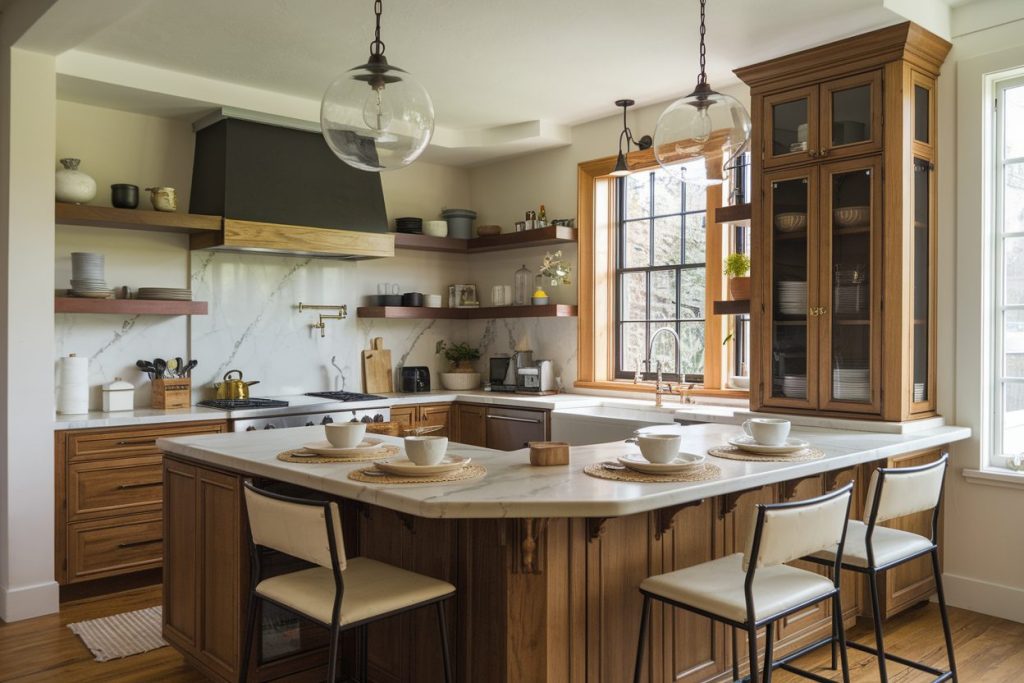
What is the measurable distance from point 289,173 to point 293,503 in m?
3.44

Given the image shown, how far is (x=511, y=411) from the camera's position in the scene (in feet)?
17.9

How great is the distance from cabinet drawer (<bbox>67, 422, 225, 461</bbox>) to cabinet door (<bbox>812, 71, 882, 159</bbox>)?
3.56 m

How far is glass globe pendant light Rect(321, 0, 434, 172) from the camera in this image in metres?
2.25

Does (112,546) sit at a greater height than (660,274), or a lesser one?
lesser

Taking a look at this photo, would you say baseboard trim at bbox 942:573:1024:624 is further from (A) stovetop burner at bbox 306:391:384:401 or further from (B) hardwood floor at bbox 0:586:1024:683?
(A) stovetop burner at bbox 306:391:384:401

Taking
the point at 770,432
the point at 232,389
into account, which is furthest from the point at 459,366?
the point at 770,432

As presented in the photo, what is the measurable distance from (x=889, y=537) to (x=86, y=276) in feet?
13.9

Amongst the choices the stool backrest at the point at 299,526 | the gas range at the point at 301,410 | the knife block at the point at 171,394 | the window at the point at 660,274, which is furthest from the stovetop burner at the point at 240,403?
the stool backrest at the point at 299,526

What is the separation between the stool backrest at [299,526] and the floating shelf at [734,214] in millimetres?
2962

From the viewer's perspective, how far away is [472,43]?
13.8 ft

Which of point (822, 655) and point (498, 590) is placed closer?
point (498, 590)

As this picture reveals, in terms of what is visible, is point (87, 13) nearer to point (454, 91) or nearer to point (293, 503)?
point (454, 91)

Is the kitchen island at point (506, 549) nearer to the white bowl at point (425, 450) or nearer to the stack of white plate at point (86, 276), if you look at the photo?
the white bowl at point (425, 450)

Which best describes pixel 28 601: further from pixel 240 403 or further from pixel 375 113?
pixel 375 113
